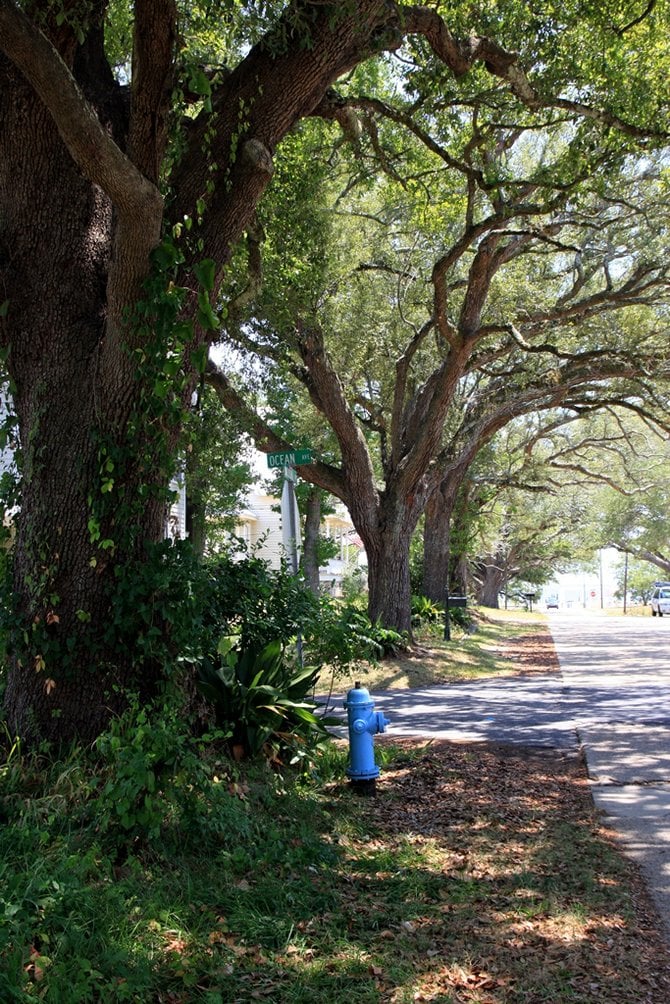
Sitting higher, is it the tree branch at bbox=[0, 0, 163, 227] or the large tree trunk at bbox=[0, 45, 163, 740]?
the tree branch at bbox=[0, 0, 163, 227]

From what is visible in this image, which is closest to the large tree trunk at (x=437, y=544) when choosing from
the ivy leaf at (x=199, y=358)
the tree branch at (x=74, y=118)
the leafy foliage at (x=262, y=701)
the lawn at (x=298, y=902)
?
the leafy foliage at (x=262, y=701)

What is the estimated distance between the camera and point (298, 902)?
4.66 metres

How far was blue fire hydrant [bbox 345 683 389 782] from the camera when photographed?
6730mm

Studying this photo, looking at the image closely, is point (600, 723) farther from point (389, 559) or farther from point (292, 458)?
point (389, 559)

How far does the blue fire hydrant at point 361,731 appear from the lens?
6.73 metres

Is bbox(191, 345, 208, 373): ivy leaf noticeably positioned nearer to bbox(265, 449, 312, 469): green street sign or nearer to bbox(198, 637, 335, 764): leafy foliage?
bbox(198, 637, 335, 764): leafy foliage

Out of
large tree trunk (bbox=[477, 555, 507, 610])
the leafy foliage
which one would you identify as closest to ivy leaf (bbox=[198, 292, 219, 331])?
the leafy foliage

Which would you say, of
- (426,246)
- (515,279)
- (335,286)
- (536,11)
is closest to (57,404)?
(536,11)

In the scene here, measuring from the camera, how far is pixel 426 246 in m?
18.0

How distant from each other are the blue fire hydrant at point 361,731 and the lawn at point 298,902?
1.08 feet

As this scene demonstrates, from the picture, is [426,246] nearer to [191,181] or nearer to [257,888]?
[191,181]

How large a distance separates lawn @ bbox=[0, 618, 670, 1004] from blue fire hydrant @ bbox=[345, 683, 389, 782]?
1.08 feet

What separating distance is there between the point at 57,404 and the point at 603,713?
8008 millimetres

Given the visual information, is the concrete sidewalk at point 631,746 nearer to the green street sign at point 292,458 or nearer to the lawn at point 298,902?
the lawn at point 298,902
